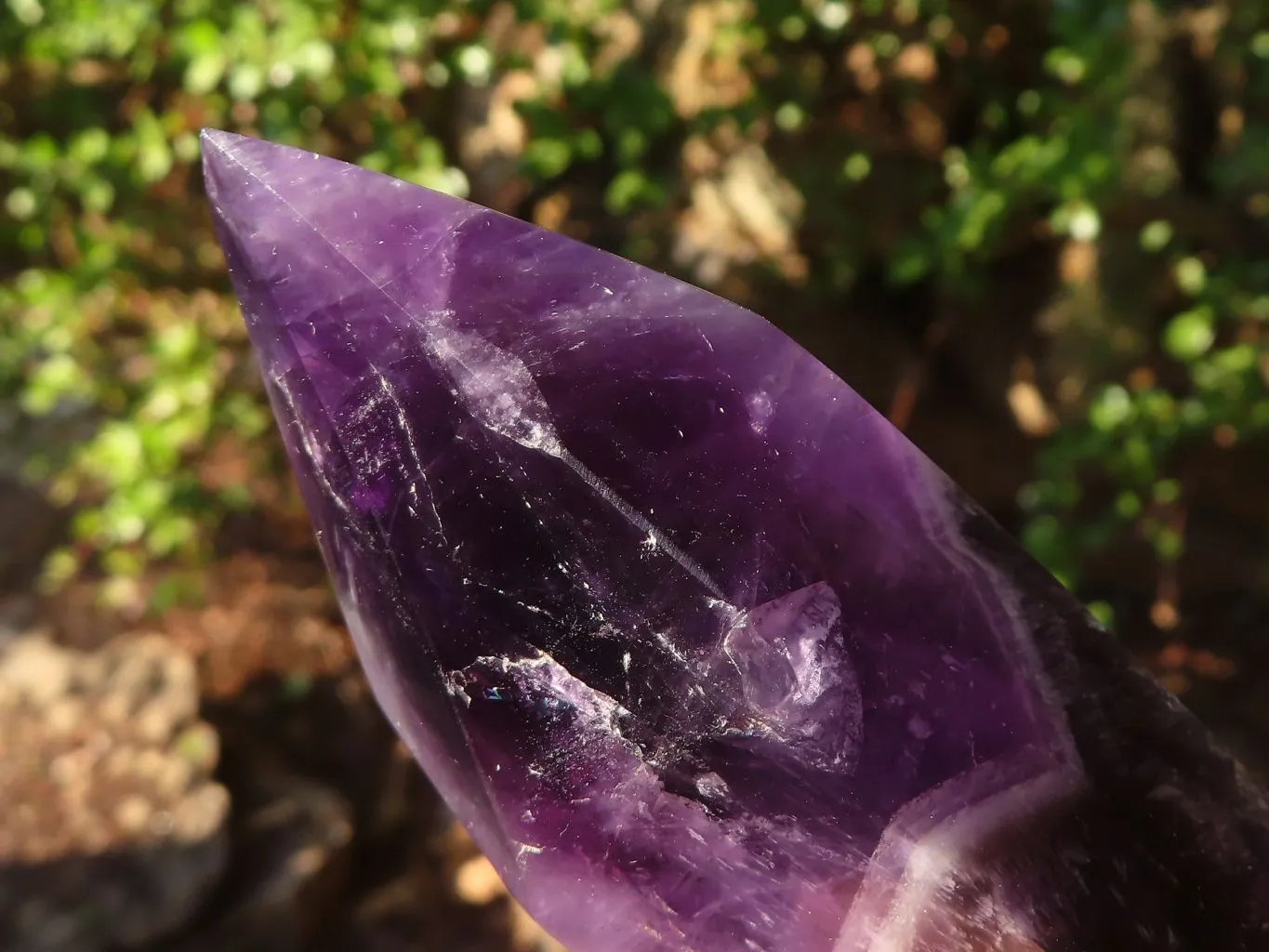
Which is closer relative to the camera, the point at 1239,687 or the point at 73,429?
the point at 1239,687

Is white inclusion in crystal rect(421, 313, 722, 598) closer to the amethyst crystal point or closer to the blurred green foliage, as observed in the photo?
the amethyst crystal point

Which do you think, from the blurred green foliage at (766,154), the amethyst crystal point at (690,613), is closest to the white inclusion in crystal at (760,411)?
the amethyst crystal point at (690,613)

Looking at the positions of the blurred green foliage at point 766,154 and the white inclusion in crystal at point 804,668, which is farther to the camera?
the blurred green foliage at point 766,154

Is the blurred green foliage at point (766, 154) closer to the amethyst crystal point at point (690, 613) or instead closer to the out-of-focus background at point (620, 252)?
the out-of-focus background at point (620, 252)

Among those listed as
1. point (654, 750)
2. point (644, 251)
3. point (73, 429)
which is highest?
point (654, 750)

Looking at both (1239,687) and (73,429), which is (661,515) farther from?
(73,429)

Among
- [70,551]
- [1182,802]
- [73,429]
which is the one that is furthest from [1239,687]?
[70,551]

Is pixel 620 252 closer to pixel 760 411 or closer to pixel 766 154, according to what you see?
pixel 766 154

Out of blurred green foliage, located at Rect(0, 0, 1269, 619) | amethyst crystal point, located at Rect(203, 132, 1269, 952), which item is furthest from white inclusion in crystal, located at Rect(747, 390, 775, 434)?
blurred green foliage, located at Rect(0, 0, 1269, 619)
